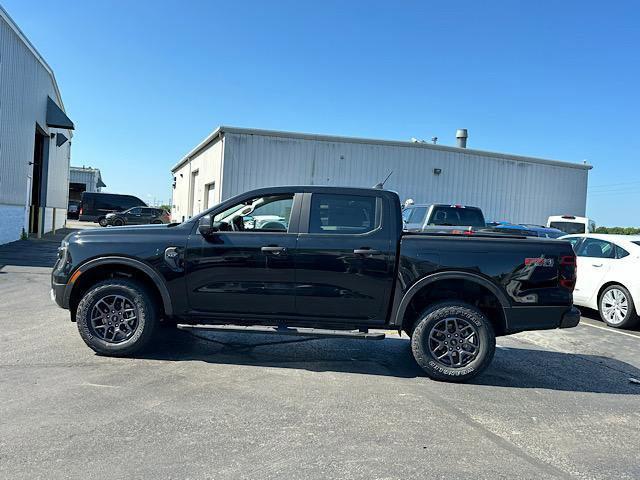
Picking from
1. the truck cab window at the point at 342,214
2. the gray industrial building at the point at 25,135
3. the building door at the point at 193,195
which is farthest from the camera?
the building door at the point at 193,195

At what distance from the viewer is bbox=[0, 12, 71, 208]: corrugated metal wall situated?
15.2 metres

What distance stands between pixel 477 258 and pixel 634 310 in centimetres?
485

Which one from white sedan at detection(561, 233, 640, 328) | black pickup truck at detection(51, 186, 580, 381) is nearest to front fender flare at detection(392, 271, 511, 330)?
black pickup truck at detection(51, 186, 580, 381)

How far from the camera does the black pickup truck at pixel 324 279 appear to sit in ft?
16.8

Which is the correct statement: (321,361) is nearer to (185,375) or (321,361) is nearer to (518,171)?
A: (185,375)

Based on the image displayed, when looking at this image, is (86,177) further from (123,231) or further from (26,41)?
(123,231)

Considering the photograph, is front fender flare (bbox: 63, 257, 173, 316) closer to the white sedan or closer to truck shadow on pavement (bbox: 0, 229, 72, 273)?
the white sedan

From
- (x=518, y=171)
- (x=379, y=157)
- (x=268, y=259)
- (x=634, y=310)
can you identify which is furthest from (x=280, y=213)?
(x=518, y=171)

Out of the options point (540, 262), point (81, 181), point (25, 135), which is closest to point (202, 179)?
point (25, 135)

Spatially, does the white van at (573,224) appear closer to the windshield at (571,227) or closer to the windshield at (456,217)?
the windshield at (571,227)

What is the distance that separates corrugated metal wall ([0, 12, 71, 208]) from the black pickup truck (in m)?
12.6

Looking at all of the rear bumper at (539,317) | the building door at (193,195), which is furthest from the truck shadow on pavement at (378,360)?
the building door at (193,195)

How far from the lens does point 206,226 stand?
17.0 ft

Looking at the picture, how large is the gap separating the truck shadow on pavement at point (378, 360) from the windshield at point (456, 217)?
574 centimetres
